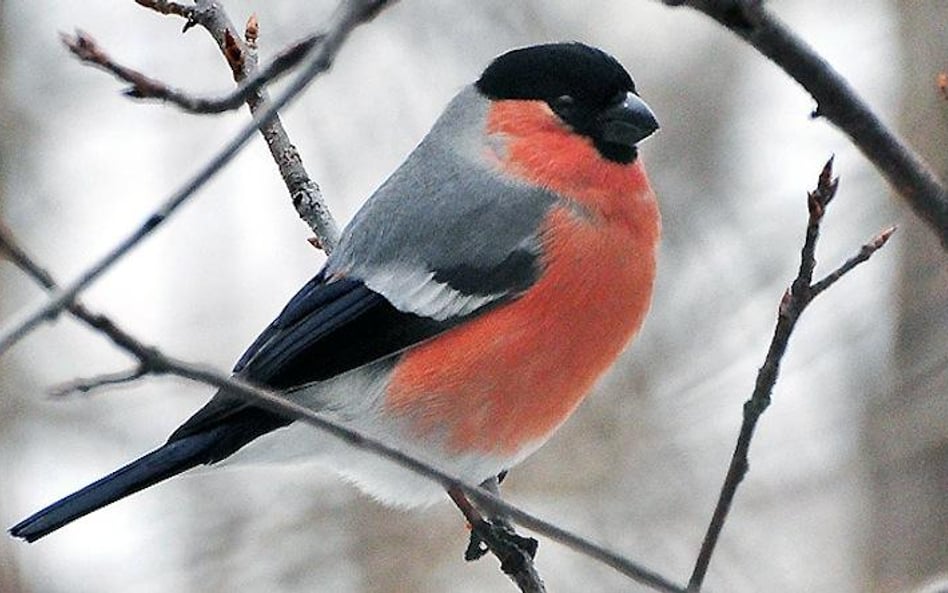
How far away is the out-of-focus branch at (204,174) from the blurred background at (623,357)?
3.49m

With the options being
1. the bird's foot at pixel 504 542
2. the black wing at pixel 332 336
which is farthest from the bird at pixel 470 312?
the bird's foot at pixel 504 542

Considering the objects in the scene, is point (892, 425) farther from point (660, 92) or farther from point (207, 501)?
point (207, 501)

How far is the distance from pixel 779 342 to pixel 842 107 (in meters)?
0.40

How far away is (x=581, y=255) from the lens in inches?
114

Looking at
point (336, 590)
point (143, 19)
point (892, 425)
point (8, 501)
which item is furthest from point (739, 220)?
point (8, 501)

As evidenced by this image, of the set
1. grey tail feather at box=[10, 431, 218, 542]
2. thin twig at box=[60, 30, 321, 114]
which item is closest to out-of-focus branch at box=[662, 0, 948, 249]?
thin twig at box=[60, 30, 321, 114]

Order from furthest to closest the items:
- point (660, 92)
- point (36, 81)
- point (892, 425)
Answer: point (660, 92) → point (36, 81) → point (892, 425)

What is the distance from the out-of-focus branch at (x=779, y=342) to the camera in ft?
5.90

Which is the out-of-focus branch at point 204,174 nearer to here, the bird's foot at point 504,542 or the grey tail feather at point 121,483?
the grey tail feather at point 121,483

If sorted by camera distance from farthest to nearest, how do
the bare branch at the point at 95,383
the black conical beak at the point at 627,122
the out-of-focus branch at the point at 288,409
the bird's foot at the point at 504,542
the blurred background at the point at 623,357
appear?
the blurred background at the point at 623,357 → the black conical beak at the point at 627,122 → the bird's foot at the point at 504,542 → the bare branch at the point at 95,383 → the out-of-focus branch at the point at 288,409

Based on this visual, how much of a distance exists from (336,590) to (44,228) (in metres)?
1.93

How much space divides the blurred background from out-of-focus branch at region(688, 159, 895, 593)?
2908 millimetres

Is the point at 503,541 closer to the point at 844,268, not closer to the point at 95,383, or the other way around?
the point at 844,268

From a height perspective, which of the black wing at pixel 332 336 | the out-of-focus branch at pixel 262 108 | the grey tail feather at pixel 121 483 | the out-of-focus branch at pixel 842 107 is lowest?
the out-of-focus branch at pixel 842 107
